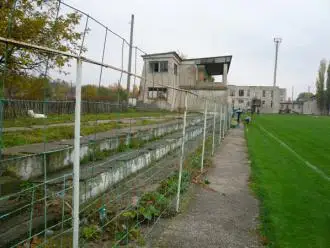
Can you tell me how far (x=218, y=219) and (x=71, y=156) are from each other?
7.99ft

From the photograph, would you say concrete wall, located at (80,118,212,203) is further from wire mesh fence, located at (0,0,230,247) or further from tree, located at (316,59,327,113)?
tree, located at (316,59,327,113)

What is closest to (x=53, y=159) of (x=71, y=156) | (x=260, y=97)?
(x=71, y=156)

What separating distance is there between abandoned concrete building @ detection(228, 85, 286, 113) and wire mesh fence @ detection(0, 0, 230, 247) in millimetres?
66113

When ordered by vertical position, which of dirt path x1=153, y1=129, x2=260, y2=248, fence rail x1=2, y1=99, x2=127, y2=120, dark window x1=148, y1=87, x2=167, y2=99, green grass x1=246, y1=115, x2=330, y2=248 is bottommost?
dirt path x1=153, y1=129, x2=260, y2=248

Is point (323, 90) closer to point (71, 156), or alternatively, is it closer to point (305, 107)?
point (305, 107)

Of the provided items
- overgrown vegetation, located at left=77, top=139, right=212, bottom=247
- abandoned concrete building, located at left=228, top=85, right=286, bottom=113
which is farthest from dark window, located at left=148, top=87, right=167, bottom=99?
abandoned concrete building, located at left=228, top=85, right=286, bottom=113

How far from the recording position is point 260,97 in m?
76.8

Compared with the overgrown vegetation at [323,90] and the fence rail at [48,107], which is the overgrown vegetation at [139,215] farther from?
the overgrown vegetation at [323,90]

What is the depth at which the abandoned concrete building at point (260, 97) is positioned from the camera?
74.0 metres

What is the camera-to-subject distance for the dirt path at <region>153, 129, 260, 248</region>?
369 cm

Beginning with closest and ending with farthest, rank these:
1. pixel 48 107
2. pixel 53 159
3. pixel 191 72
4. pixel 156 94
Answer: pixel 48 107
pixel 53 159
pixel 156 94
pixel 191 72

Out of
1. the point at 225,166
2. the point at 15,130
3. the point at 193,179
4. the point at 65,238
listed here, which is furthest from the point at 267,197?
the point at 15,130

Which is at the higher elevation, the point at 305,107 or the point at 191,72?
the point at 191,72

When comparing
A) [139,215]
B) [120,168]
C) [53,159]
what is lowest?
[139,215]
